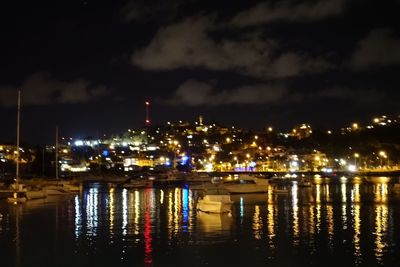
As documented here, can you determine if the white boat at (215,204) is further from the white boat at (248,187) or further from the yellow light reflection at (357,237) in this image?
the white boat at (248,187)

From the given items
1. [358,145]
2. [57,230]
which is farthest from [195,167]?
[57,230]

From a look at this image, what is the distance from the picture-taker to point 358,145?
587 ft

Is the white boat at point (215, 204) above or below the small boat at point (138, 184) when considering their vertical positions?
above

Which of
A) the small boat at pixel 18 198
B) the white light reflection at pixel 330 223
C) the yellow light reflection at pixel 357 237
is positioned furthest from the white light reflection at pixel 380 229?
the small boat at pixel 18 198

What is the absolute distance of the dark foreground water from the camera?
22.9m

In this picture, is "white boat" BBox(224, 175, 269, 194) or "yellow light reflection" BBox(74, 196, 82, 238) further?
"white boat" BBox(224, 175, 269, 194)

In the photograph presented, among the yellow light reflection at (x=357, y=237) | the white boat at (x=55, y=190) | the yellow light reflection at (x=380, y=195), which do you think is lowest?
the yellow light reflection at (x=380, y=195)

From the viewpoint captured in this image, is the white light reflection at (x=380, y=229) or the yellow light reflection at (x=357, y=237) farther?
the white light reflection at (x=380, y=229)

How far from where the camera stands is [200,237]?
2911 centimetres

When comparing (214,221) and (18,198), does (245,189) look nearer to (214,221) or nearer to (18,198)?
(18,198)

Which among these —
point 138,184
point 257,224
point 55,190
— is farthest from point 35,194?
point 138,184

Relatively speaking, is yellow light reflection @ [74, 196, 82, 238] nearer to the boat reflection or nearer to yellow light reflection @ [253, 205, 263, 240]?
the boat reflection

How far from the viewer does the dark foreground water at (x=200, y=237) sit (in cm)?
2291

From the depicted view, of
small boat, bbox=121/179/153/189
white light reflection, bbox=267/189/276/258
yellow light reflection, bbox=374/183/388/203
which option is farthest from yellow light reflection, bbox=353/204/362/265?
small boat, bbox=121/179/153/189
